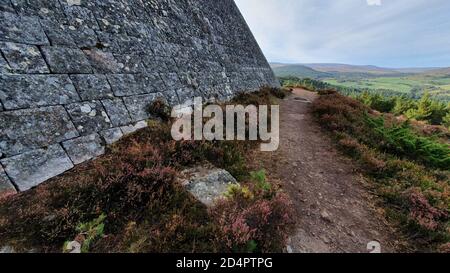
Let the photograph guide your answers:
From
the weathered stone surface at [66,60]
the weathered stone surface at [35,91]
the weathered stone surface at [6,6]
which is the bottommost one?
the weathered stone surface at [35,91]

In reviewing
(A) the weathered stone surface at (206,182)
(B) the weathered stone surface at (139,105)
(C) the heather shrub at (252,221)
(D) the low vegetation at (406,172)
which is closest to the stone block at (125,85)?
(B) the weathered stone surface at (139,105)

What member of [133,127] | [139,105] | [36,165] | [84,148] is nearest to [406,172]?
[133,127]

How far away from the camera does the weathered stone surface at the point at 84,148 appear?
14.5 feet

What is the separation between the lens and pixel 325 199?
17.6 ft

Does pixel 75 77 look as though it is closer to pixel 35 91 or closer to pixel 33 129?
pixel 35 91

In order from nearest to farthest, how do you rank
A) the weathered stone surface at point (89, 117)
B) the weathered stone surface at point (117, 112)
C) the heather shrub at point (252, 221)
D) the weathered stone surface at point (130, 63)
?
1. the heather shrub at point (252, 221)
2. the weathered stone surface at point (89, 117)
3. the weathered stone surface at point (117, 112)
4. the weathered stone surface at point (130, 63)

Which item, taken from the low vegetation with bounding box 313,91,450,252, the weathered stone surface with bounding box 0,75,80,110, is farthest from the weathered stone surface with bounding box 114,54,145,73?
the low vegetation with bounding box 313,91,450,252

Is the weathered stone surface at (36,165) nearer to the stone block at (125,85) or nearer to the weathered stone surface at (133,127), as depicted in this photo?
the weathered stone surface at (133,127)

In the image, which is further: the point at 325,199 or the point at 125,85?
the point at 125,85

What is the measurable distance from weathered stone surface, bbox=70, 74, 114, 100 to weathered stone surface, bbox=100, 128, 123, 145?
85 cm

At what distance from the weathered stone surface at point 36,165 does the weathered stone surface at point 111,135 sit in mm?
915

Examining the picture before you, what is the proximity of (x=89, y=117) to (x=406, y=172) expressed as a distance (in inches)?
336

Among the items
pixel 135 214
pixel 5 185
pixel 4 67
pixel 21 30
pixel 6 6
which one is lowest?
pixel 135 214

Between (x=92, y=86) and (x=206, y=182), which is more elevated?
(x=92, y=86)
